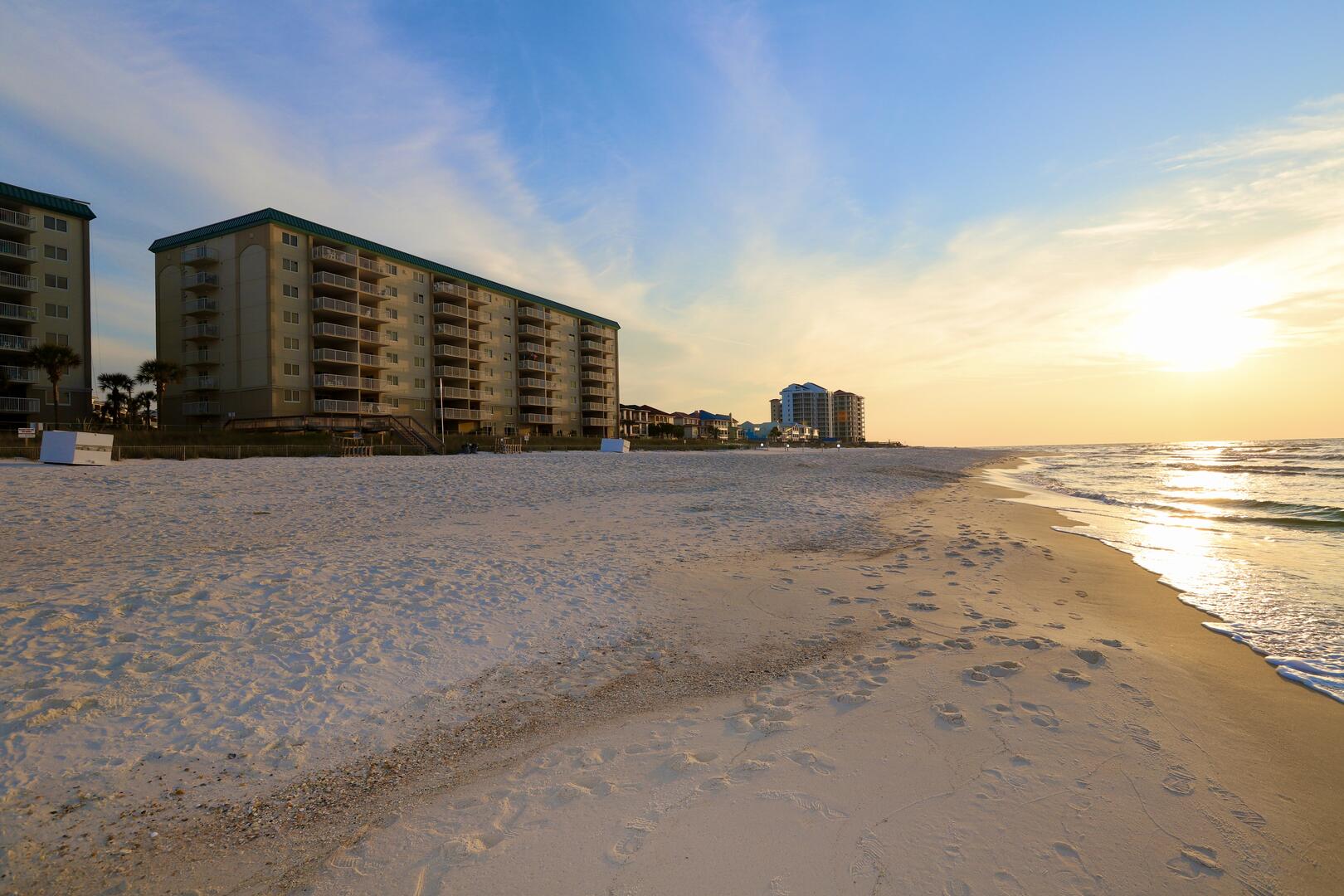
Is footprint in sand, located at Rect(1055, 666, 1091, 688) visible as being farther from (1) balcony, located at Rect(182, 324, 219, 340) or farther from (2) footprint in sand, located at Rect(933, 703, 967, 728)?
(1) balcony, located at Rect(182, 324, 219, 340)

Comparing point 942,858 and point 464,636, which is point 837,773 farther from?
point 464,636

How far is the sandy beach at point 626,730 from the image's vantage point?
3.14 metres

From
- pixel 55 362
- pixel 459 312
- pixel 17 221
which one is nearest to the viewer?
pixel 55 362

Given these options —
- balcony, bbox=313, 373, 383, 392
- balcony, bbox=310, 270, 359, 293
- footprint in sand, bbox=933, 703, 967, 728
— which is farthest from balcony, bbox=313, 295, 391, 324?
footprint in sand, bbox=933, 703, 967, 728

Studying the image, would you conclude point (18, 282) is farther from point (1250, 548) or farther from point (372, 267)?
point (1250, 548)

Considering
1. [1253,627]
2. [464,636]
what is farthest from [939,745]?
Result: [1253,627]

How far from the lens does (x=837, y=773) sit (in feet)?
12.8

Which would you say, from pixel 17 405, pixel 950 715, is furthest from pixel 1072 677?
pixel 17 405

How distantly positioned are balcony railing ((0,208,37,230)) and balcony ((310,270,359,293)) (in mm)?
16440

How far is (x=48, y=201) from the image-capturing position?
136 ft

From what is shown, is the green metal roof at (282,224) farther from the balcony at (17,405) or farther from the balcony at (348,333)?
the balcony at (17,405)

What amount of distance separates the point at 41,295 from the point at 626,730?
58.0 meters

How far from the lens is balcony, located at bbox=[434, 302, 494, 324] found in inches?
2376

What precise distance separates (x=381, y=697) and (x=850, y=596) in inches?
227
